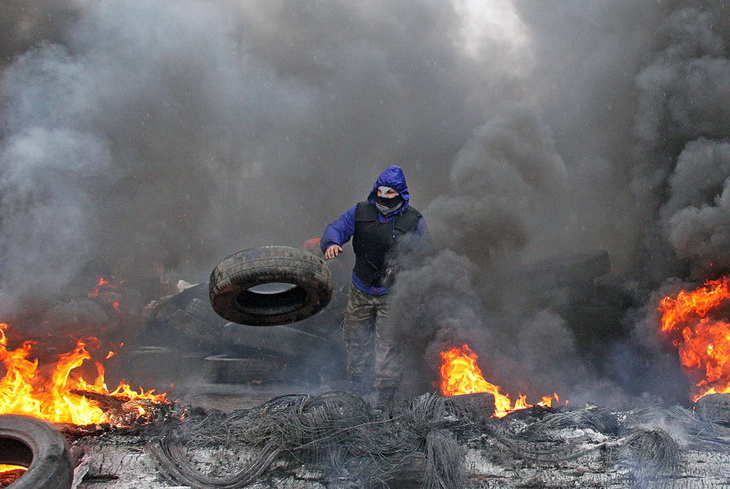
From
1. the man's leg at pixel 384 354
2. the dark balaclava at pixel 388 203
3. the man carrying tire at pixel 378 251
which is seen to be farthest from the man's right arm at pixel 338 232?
the man's leg at pixel 384 354

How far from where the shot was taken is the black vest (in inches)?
237

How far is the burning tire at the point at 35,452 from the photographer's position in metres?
3.35

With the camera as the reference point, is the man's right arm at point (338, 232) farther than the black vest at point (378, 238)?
No

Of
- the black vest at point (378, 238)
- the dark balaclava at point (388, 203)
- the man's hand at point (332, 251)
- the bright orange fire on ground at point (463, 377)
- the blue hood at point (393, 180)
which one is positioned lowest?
the bright orange fire on ground at point (463, 377)

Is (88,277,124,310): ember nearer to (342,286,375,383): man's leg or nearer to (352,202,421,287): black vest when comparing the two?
(342,286,375,383): man's leg

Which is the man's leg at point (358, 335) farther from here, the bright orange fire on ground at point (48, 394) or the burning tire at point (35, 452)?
the burning tire at point (35, 452)

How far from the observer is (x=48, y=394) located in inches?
200

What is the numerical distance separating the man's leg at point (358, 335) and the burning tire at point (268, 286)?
0.73 m

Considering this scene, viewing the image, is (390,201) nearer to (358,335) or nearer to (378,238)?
(378,238)

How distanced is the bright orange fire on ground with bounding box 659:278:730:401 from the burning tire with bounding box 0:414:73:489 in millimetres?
6418

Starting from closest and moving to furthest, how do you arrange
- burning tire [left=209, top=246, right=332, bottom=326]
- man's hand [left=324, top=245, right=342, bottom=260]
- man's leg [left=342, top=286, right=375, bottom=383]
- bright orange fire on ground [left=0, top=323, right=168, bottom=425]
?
bright orange fire on ground [left=0, top=323, right=168, bottom=425] → burning tire [left=209, top=246, right=332, bottom=326] → man's hand [left=324, top=245, right=342, bottom=260] → man's leg [left=342, top=286, right=375, bottom=383]

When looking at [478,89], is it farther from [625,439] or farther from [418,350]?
[625,439]

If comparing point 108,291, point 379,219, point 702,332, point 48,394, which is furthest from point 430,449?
point 108,291

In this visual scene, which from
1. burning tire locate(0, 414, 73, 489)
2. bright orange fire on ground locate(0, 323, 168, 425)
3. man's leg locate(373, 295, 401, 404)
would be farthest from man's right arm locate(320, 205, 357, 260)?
burning tire locate(0, 414, 73, 489)
